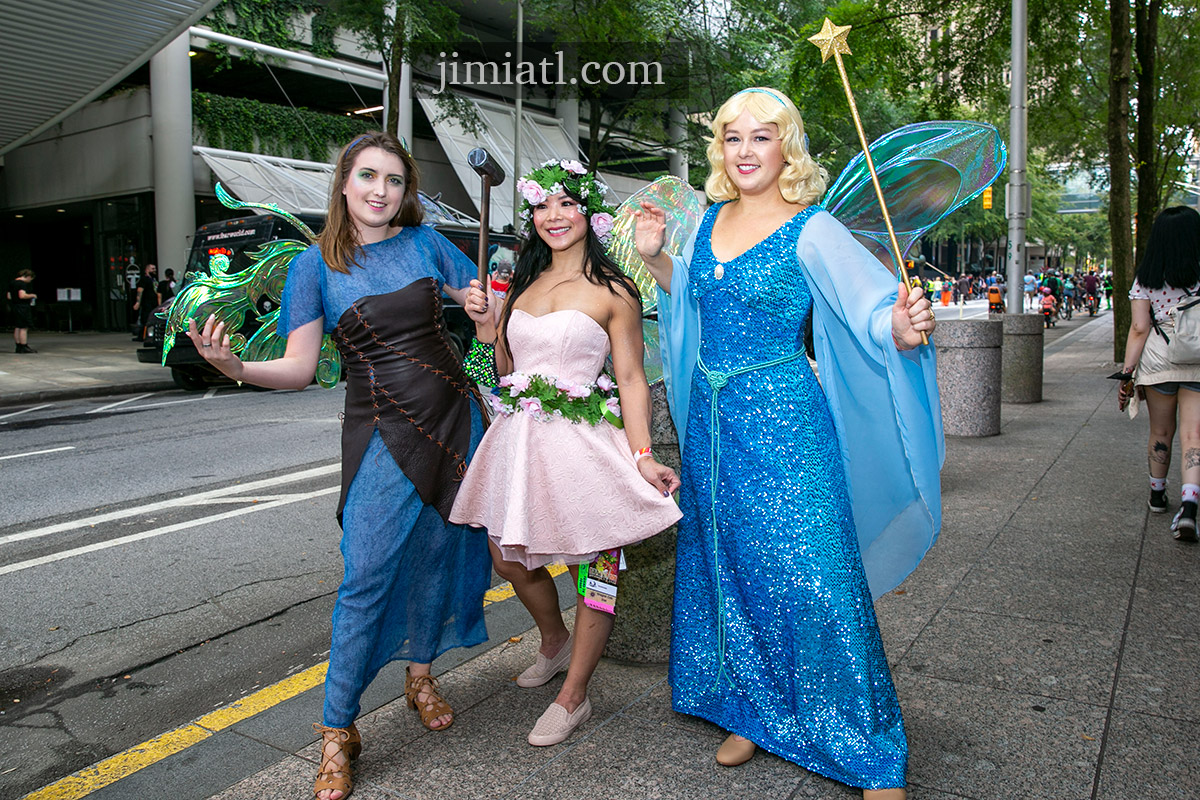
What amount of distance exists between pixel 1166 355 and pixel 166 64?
21.9m

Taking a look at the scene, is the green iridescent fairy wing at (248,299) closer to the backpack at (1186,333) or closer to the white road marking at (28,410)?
the backpack at (1186,333)

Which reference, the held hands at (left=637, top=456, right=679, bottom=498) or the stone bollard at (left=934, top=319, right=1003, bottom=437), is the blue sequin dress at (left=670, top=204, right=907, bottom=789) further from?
the stone bollard at (left=934, top=319, right=1003, bottom=437)

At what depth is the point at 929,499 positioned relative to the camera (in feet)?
9.04

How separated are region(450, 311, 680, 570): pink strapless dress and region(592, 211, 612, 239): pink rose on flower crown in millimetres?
332

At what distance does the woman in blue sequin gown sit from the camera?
8.59 feet

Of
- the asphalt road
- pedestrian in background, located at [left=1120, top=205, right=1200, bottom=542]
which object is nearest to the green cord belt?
the asphalt road

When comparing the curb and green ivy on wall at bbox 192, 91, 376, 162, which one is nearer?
the curb

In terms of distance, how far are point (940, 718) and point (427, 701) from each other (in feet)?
5.57

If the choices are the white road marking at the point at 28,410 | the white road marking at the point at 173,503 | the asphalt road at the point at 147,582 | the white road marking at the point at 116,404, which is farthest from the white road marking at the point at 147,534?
the white road marking at the point at 28,410

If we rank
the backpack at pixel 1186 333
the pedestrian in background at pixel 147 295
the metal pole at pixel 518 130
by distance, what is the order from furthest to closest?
1. the metal pole at pixel 518 130
2. the pedestrian in background at pixel 147 295
3. the backpack at pixel 1186 333

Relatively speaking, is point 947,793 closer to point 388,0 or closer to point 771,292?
point 771,292

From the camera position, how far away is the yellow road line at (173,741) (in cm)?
296

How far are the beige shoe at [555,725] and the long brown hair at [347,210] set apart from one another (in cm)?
157

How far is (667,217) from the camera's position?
339 cm
